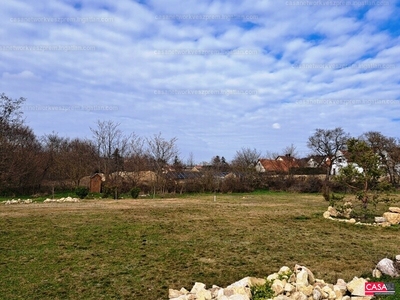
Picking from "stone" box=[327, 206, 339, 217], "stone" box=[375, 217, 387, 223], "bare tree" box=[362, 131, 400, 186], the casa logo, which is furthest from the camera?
"bare tree" box=[362, 131, 400, 186]

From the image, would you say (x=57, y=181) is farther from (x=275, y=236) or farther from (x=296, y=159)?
(x=296, y=159)

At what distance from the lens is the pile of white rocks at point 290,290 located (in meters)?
3.96

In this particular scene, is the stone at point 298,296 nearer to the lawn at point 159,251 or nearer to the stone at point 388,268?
the lawn at point 159,251

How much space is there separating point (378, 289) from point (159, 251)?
4411mm

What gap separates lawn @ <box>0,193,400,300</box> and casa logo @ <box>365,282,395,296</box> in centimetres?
97

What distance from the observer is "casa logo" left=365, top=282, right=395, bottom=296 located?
414cm

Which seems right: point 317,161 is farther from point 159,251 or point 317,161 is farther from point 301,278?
point 301,278

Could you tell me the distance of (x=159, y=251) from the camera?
23.1 feet

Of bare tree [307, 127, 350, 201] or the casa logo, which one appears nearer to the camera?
the casa logo

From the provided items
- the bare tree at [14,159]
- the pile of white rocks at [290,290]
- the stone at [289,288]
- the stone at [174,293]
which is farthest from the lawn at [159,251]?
the bare tree at [14,159]

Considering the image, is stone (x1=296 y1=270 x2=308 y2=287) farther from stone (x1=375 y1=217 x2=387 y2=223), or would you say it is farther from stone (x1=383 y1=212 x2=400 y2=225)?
stone (x1=383 y1=212 x2=400 y2=225)

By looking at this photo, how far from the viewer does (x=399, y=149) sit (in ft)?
106

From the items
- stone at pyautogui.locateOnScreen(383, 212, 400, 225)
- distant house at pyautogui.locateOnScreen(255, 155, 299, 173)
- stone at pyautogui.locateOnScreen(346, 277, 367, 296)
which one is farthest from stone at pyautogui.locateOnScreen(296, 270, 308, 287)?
distant house at pyautogui.locateOnScreen(255, 155, 299, 173)

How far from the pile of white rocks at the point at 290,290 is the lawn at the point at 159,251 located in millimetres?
859
